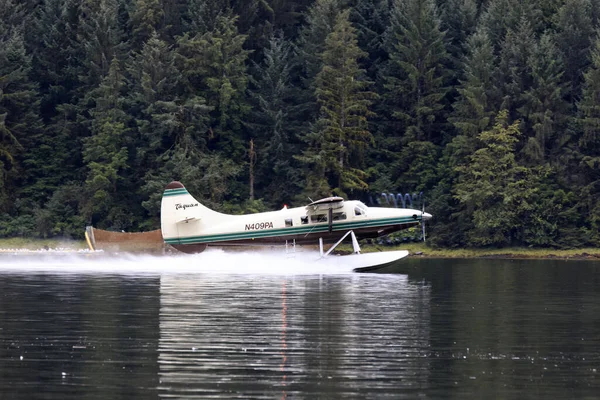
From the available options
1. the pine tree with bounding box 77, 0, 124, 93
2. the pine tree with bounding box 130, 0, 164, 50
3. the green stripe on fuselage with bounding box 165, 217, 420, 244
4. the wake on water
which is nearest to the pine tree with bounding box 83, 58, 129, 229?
the pine tree with bounding box 77, 0, 124, 93

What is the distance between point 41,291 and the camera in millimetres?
25734

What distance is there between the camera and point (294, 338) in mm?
18125

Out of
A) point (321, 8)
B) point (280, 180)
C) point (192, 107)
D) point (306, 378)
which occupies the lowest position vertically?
point (306, 378)

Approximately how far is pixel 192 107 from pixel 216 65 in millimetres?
2669

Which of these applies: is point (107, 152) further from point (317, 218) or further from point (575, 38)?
point (317, 218)

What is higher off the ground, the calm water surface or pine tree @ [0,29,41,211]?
pine tree @ [0,29,41,211]

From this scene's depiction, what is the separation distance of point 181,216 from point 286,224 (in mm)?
3365

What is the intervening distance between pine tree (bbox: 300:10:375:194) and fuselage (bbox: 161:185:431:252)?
19623 mm

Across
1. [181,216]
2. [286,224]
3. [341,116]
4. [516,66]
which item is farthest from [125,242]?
[516,66]

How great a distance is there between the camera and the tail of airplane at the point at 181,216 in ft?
113

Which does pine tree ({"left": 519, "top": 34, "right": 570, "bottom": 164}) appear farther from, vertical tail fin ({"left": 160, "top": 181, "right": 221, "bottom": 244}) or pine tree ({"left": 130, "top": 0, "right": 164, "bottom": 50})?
vertical tail fin ({"left": 160, "top": 181, "right": 221, "bottom": 244})

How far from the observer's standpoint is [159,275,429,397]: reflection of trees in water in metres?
14.7

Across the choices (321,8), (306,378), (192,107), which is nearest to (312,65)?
(321,8)

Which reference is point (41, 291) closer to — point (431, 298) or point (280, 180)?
point (431, 298)
